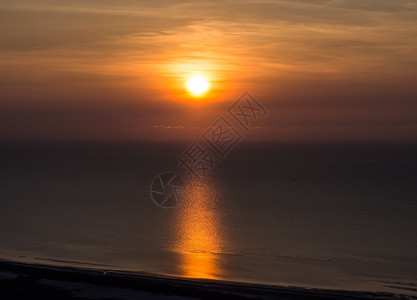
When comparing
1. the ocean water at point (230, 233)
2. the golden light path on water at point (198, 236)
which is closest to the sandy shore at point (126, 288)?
the ocean water at point (230, 233)

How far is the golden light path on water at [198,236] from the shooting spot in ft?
99.6

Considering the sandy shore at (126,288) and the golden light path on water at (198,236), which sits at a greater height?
the golden light path on water at (198,236)

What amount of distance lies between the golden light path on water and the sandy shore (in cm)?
678

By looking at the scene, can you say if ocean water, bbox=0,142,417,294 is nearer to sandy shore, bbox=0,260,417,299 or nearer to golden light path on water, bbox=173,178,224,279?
golden light path on water, bbox=173,178,224,279

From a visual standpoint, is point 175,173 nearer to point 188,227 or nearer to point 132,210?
point 132,210

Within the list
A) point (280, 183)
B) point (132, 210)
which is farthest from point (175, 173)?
point (132, 210)

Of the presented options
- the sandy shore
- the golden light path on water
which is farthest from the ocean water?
the sandy shore

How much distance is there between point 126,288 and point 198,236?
873 inches

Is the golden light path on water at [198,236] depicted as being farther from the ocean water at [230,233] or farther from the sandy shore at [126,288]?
the sandy shore at [126,288]

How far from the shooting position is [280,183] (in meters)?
99.2

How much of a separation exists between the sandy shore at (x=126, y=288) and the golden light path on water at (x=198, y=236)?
6.78 meters

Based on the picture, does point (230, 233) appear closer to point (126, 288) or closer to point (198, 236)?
point (198, 236)

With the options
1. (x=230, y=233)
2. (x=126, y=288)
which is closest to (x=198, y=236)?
(x=230, y=233)

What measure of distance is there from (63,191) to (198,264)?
53264 mm
